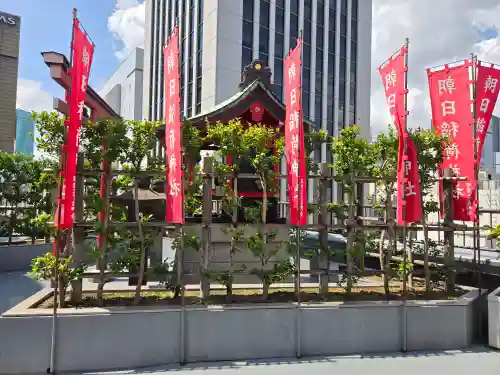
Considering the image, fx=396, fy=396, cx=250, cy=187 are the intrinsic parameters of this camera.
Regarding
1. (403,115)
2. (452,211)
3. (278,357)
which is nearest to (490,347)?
(452,211)

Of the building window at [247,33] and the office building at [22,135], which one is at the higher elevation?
the building window at [247,33]

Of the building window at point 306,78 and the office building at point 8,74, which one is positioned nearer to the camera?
the building window at point 306,78

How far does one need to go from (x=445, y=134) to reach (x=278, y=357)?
5244 millimetres

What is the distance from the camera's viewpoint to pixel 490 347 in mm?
6688

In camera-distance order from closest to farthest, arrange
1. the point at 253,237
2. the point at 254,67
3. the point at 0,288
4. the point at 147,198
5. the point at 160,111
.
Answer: the point at 253,237 < the point at 147,198 < the point at 0,288 < the point at 254,67 < the point at 160,111

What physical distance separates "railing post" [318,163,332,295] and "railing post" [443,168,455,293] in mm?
2497

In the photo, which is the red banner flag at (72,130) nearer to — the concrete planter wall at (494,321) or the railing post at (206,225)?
the railing post at (206,225)

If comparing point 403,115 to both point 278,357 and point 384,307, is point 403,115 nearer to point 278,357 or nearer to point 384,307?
point 384,307

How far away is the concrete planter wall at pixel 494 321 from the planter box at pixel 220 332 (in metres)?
0.32

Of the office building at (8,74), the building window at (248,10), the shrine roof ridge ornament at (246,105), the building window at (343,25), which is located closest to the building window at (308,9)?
the building window at (343,25)

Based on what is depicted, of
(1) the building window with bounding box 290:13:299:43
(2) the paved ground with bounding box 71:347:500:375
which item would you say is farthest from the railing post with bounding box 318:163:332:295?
(1) the building window with bounding box 290:13:299:43

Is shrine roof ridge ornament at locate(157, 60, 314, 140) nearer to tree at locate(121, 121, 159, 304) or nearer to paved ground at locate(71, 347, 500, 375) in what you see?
tree at locate(121, 121, 159, 304)

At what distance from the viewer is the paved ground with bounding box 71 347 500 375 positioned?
5617mm

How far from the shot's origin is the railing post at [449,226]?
7.77 metres
